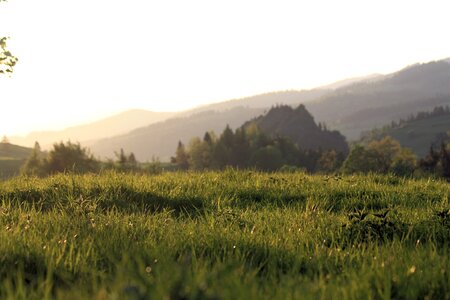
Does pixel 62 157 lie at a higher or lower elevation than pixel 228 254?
lower

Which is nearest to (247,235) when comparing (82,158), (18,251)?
(18,251)

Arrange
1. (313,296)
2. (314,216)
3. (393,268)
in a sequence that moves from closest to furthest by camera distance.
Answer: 1. (313,296)
2. (393,268)
3. (314,216)

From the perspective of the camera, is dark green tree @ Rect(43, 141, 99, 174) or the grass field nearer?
the grass field

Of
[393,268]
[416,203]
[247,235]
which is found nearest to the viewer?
[393,268]

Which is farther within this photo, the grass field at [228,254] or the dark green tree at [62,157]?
the dark green tree at [62,157]

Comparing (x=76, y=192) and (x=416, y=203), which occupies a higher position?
(x=76, y=192)

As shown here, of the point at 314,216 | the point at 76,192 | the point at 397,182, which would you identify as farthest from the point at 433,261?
the point at 397,182

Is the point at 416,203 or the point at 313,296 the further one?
the point at 416,203

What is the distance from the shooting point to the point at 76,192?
1031 cm

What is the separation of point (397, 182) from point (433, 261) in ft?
32.4

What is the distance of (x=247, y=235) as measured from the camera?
5.85 meters

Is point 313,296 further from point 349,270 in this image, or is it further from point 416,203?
point 416,203

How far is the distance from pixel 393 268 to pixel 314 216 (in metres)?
3.15

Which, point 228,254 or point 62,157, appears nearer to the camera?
point 228,254
